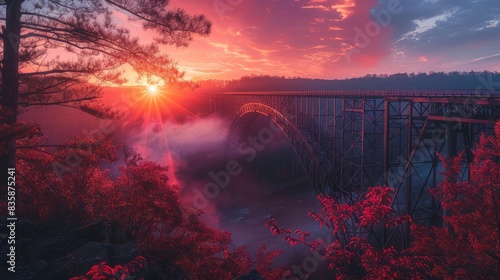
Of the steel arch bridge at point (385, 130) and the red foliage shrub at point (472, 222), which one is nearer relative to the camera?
the red foliage shrub at point (472, 222)

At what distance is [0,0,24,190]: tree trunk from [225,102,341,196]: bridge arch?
A: 17247mm

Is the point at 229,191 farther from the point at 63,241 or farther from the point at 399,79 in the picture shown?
the point at 399,79

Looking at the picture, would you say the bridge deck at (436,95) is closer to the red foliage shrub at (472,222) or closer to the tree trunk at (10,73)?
the red foliage shrub at (472,222)

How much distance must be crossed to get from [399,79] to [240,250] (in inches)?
4457

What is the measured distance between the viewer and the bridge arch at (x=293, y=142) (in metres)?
23.1

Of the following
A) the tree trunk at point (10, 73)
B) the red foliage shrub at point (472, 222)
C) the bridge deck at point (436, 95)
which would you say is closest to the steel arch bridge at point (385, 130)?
the bridge deck at point (436, 95)

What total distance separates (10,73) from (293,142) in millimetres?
20733

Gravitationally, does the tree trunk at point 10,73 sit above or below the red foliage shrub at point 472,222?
above

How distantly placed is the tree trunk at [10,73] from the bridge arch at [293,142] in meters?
17.2

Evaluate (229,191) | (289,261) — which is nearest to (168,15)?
(289,261)

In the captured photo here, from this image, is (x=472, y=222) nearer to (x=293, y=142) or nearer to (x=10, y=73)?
(x=10, y=73)

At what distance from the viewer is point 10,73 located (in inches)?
382

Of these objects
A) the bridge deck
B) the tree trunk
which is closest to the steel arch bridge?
the bridge deck

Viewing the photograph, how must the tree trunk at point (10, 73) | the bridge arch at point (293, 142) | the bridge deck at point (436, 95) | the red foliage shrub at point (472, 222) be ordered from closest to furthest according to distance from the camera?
the tree trunk at point (10, 73) < the red foliage shrub at point (472, 222) < the bridge deck at point (436, 95) < the bridge arch at point (293, 142)
